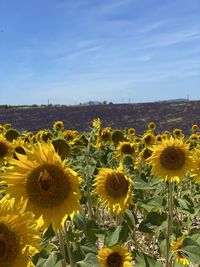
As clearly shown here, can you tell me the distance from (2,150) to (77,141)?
208 cm

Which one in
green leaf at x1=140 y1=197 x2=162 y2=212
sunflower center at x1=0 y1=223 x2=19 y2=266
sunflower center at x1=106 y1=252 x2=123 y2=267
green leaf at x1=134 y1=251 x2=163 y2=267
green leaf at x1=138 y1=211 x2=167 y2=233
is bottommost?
sunflower center at x1=106 y1=252 x2=123 y2=267

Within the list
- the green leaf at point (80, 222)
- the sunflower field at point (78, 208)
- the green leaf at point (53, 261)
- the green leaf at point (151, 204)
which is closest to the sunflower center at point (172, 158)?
the sunflower field at point (78, 208)

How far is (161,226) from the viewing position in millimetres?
5039

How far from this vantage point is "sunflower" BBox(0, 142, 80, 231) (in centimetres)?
312

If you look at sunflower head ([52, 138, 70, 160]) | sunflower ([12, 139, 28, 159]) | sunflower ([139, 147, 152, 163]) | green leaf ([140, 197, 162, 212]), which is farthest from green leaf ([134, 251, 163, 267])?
sunflower ([139, 147, 152, 163])

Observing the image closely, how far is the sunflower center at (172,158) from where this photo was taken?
542 centimetres

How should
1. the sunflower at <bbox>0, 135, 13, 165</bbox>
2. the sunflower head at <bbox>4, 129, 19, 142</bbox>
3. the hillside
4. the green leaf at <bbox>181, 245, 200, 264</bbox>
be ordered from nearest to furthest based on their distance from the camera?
1. the green leaf at <bbox>181, 245, 200, 264</bbox>
2. the sunflower at <bbox>0, 135, 13, 165</bbox>
3. the sunflower head at <bbox>4, 129, 19, 142</bbox>
4. the hillside

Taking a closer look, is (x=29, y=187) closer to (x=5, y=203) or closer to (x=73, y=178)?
(x=73, y=178)

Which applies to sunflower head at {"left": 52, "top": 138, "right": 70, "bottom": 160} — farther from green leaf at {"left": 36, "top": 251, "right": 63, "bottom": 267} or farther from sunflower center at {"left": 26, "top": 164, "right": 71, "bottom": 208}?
sunflower center at {"left": 26, "top": 164, "right": 71, "bottom": 208}

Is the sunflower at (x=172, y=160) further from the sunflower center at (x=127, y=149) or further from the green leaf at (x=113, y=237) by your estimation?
the sunflower center at (x=127, y=149)

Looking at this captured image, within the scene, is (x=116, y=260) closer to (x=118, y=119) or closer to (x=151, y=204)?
(x=151, y=204)

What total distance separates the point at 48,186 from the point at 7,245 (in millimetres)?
657

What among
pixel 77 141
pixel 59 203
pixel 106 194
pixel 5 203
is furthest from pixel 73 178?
pixel 77 141

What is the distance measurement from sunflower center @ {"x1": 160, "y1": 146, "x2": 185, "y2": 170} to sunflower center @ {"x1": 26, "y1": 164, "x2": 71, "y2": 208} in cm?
247
